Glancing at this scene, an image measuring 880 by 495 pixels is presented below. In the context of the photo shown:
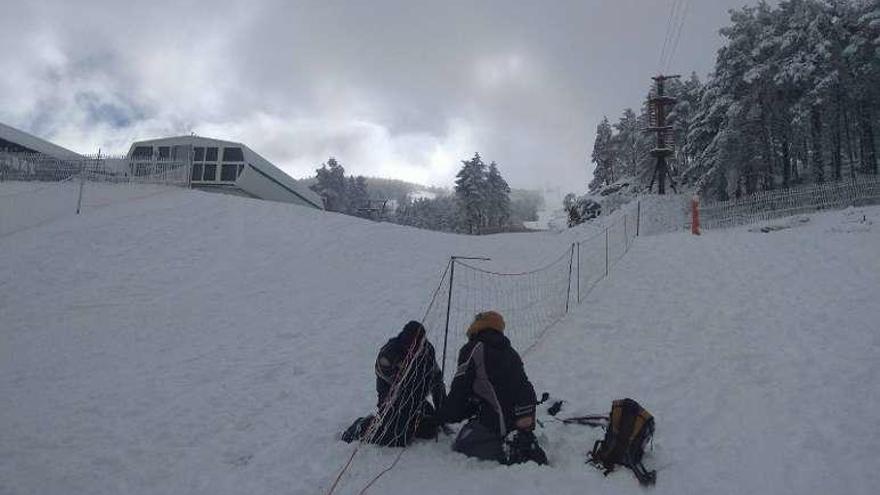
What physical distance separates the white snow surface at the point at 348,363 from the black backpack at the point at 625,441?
16 cm

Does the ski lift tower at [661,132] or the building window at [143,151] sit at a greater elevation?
the ski lift tower at [661,132]

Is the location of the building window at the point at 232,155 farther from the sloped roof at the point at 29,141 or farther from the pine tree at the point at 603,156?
the pine tree at the point at 603,156

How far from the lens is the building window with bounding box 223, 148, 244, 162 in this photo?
1567 inches

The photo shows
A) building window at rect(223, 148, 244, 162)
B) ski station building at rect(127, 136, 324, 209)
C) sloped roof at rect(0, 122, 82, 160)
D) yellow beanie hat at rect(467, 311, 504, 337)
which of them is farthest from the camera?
building window at rect(223, 148, 244, 162)

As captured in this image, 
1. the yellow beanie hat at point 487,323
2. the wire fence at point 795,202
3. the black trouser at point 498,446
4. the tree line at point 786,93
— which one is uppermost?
the tree line at point 786,93

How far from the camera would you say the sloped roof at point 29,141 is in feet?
117

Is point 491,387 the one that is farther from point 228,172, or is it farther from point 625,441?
point 228,172

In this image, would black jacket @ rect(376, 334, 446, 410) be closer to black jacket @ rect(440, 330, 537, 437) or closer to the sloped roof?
black jacket @ rect(440, 330, 537, 437)

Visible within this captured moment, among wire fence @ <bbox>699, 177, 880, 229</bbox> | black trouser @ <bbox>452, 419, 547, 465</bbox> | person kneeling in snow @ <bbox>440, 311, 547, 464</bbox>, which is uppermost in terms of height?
wire fence @ <bbox>699, 177, 880, 229</bbox>

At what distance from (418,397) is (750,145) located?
34.0 metres

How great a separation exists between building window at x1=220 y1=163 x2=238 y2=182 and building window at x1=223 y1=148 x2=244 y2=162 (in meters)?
0.43

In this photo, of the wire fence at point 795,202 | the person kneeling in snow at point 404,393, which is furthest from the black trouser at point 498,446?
the wire fence at point 795,202

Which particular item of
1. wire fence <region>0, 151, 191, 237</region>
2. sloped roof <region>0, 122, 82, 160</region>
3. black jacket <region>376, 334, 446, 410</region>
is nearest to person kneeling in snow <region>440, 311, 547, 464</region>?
black jacket <region>376, 334, 446, 410</region>

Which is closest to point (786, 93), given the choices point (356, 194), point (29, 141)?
point (29, 141)
